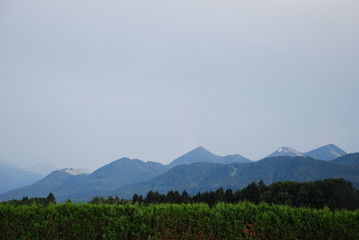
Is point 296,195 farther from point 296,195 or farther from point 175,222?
point 175,222

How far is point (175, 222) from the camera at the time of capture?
14336 millimetres

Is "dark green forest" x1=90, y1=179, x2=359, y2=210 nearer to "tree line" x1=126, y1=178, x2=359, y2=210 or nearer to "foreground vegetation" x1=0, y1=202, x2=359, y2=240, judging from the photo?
"tree line" x1=126, y1=178, x2=359, y2=210

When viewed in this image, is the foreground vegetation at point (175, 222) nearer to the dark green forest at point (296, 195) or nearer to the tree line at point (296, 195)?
the tree line at point (296, 195)

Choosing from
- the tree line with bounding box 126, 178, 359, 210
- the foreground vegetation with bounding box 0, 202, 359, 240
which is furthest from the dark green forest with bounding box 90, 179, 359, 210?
the foreground vegetation with bounding box 0, 202, 359, 240

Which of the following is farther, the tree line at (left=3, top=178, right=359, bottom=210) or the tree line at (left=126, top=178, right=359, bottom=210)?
the tree line at (left=126, top=178, right=359, bottom=210)

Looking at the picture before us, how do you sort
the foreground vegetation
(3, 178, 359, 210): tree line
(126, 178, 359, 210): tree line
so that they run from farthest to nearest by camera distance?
(126, 178, 359, 210): tree line, (3, 178, 359, 210): tree line, the foreground vegetation

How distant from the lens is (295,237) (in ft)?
43.9

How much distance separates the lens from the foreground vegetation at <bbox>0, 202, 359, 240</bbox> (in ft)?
43.7

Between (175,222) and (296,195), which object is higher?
(175,222)

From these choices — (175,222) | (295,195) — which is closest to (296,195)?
(295,195)

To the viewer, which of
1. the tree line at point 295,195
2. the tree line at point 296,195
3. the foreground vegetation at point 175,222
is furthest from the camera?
the tree line at point 296,195

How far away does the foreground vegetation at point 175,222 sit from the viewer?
13.3 meters

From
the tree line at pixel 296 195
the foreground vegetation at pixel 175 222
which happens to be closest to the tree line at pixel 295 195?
the tree line at pixel 296 195

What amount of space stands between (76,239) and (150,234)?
11.5ft
